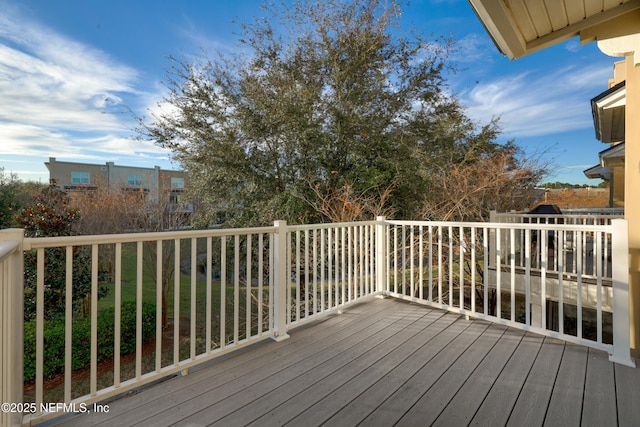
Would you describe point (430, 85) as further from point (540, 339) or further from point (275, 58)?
point (540, 339)

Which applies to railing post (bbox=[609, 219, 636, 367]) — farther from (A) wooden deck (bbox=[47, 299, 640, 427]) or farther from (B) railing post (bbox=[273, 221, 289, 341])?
(B) railing post (bbox=[273, 221, 289, 341])

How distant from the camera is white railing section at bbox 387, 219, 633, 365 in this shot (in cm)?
234

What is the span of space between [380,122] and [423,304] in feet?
15.3

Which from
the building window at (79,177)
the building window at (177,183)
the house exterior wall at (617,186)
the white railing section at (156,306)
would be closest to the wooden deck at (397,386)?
the white railing section at (156,306)

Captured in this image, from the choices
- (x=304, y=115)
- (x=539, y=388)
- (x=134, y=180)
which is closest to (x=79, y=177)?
(x=134, y=180)

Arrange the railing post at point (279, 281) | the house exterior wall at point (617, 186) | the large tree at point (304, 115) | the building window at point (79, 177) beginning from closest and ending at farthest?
the railing post at point (279, 281)
the large tree at point (304, 115)
the house exterior wall at point (617, 186)
the building window at point (79, 177)

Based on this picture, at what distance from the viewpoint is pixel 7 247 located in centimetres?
133

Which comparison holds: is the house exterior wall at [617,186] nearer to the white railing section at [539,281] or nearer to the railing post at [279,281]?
the white railing section at [539,281]

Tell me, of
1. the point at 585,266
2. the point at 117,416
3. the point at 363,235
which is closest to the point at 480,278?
the point at 585,266

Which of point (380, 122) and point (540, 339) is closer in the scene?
point (540, 339)

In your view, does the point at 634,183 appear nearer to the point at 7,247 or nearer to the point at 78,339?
the point at 7,247

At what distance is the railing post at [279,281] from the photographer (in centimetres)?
274

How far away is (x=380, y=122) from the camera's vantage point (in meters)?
7.12

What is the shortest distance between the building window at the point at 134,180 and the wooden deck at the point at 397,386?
9.04 metres
